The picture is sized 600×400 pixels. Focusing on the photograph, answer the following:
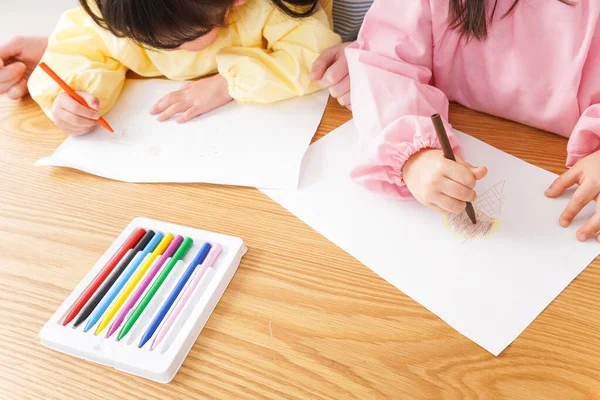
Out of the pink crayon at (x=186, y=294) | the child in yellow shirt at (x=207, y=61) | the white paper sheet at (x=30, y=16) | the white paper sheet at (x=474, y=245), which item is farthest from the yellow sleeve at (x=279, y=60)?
the white paper sheet at (x=30, y=16)

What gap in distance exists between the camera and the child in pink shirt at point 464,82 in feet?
1.66

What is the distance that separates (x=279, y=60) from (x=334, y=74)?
0.30 ft

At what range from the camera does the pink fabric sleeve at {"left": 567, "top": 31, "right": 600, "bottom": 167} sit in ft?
1.70

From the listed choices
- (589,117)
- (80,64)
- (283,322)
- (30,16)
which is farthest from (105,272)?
(30,16)

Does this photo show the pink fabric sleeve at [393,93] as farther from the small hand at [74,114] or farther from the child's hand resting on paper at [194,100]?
the small hand at [74,114]

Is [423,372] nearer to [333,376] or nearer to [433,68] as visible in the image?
[333,376]

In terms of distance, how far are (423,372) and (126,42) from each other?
0.62 meters

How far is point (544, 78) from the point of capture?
0.58 metres

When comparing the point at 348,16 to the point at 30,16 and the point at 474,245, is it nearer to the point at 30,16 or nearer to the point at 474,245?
the point at 474,245

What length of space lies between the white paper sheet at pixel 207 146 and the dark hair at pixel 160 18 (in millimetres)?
121

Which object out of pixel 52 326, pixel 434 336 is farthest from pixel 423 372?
pixel 52 326

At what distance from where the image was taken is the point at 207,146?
670mm

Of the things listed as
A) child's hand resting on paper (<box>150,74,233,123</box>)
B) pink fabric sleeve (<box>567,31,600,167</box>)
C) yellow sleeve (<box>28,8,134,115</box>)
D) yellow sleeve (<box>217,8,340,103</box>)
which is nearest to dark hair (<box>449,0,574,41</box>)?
pink fabric sleeve (<box>567,31,600,167</box>)

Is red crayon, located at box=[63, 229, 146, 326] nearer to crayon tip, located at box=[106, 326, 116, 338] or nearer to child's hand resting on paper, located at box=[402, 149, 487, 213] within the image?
crayon tip, located at box=[106, 326, 116, 338]
